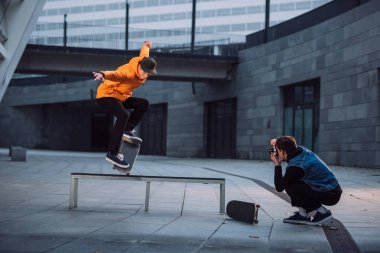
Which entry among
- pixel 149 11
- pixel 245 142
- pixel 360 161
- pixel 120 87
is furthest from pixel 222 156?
pixel 149 11

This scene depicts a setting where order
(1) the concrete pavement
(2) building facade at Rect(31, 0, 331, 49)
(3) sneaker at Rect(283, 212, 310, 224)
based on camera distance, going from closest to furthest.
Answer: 1. (1) the concrete pavement
2. (3) sneaker at Rect(283, 212, 310, 224)
3. (2) building facade at Rect(31, 0, 331, 49)

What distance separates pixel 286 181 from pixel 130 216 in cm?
208

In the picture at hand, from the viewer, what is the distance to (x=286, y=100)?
27.0 meters

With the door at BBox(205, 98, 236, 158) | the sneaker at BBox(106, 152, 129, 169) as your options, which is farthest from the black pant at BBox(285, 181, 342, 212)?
the door at BBox(205, 98, 236, 158)

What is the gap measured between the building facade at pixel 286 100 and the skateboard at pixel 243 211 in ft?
46.1

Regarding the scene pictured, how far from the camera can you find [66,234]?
17.9 feet

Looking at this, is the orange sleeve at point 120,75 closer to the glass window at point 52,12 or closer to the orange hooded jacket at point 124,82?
the orange hooded jacket at point 124,82

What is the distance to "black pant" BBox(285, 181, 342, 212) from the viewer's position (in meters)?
6.30

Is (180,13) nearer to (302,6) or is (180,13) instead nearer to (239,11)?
(239,11)

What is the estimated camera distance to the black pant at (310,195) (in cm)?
630

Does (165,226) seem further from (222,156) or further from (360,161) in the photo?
(222,156)

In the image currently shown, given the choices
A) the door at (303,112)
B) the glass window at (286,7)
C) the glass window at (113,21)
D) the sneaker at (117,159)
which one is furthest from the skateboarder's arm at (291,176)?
the glass window at (113,21)

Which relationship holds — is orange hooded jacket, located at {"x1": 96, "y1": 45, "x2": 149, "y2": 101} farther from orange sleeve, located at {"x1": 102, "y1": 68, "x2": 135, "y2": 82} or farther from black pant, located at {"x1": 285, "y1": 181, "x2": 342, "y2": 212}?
black pant, located at {"x1": 285, "y1": 181, "x2": 342, "y2": 212}

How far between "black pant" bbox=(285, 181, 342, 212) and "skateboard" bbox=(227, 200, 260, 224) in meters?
0.50
